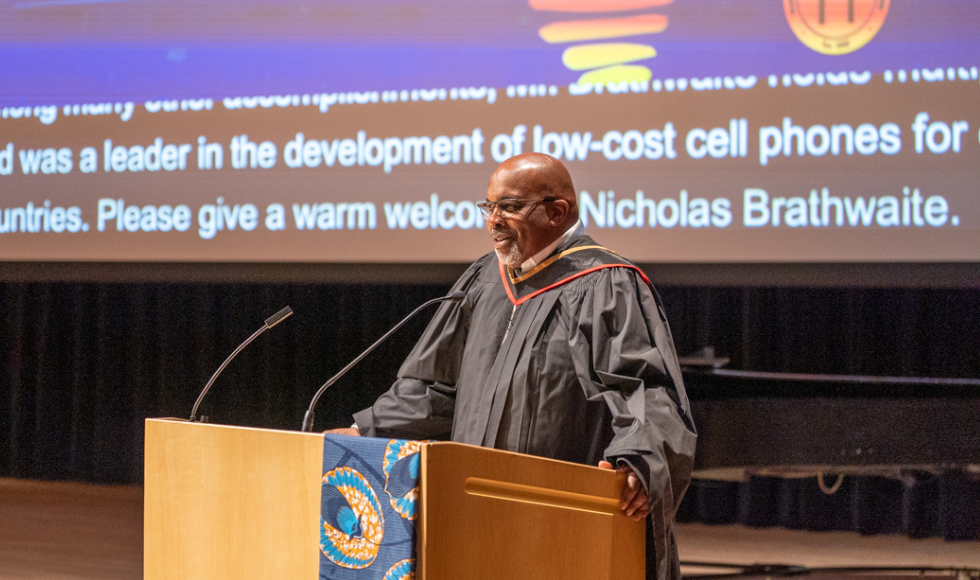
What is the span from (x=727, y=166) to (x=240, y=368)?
8.85 ft

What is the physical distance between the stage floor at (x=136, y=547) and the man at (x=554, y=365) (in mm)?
2199

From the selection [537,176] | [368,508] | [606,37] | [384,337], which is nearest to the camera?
[368,508]

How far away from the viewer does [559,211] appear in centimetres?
200

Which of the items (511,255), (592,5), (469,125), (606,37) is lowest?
(511,255)

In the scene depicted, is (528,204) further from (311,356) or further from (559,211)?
(311,356)

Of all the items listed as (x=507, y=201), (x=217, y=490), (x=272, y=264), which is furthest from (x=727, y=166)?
(x=217, y=490)

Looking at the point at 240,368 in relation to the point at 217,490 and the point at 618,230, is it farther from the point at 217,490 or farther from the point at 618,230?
the point at 217,490

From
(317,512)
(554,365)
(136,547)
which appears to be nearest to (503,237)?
(554,365)

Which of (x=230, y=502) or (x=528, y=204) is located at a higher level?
(x=528, y=204)

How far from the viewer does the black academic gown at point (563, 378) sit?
171cm

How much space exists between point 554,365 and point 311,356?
2872 millimetres

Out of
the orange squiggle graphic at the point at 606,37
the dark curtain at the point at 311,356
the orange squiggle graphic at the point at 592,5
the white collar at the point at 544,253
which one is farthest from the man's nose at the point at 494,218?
the dark curtain at the point at 311,356

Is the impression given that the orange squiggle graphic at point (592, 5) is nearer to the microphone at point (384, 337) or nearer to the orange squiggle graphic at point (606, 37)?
the orange squiggle graphic at point (606, 37)

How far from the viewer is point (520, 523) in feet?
4.83
